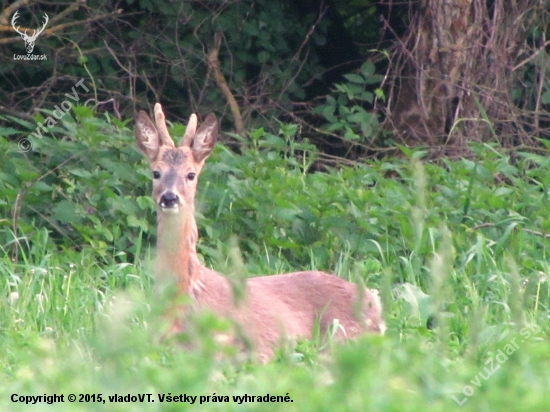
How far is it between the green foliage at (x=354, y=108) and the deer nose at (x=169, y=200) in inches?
157

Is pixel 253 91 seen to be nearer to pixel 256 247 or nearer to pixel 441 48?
pixel 441 48

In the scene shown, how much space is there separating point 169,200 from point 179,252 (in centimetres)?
26

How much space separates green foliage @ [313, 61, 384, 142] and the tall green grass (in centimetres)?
66

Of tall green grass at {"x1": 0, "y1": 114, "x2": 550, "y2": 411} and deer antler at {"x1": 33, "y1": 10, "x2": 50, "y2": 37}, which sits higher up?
deer antler at {"x1": 33, "y1": 10, "x2": 50, "y2": 37}

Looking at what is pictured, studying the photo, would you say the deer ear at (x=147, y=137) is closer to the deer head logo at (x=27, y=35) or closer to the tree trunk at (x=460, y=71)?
the deer head logo at (x=27, y=35)

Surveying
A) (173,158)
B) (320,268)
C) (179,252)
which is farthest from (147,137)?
(320,268)

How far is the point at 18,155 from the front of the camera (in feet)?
23.3

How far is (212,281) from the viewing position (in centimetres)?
497

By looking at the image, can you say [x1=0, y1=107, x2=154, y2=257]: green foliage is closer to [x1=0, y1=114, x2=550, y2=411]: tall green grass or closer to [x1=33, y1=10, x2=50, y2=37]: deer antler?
[x1=0, y1=114, x2=550, y2=411]: tall green grass

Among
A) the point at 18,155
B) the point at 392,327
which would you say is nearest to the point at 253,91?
the point at 18,155

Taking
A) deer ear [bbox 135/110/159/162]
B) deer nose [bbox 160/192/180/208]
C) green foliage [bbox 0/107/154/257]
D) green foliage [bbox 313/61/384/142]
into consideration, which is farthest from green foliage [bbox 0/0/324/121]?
deer nose [bbox 160/192/180/208]

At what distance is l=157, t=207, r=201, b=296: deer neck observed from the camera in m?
4.80

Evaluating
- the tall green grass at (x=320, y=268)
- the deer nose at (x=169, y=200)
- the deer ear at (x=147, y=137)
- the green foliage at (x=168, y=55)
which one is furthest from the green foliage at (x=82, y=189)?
the green foliage at (x=168, y=55)

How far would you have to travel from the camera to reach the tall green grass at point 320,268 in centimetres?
263
